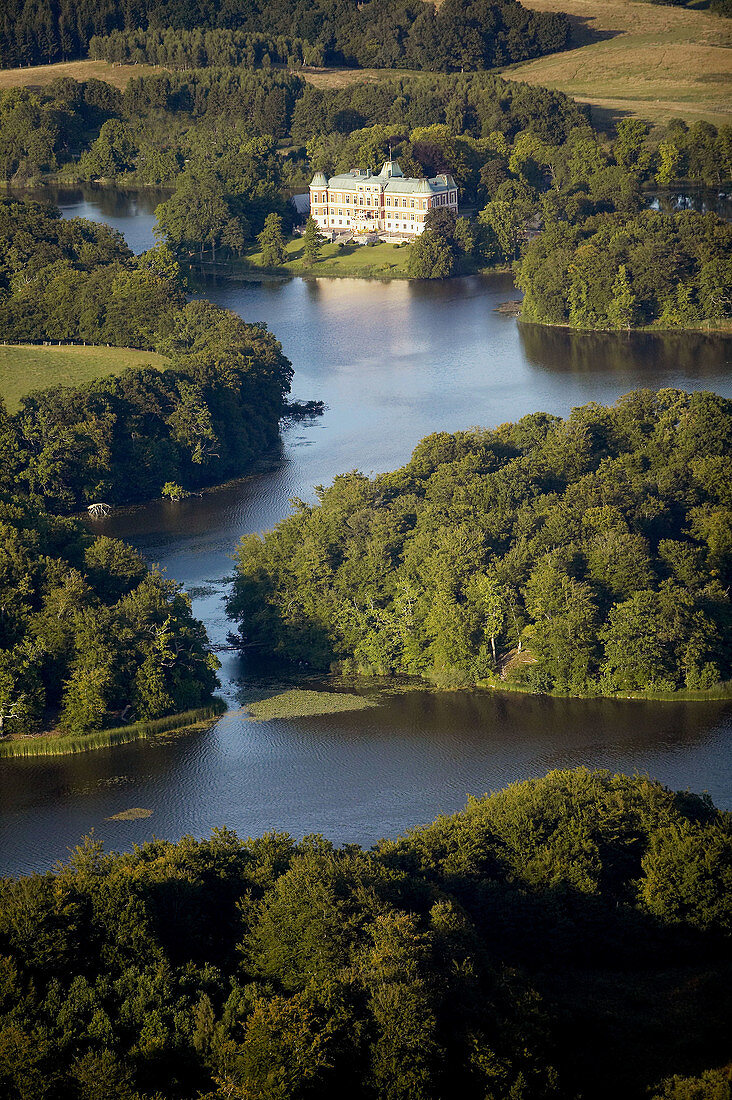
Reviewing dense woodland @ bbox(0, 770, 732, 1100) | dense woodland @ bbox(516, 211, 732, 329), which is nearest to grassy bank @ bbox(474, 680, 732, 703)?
dense woodland @ bbox(0, 770, 732, 1100)

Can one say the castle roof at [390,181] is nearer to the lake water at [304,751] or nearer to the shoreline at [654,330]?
the shoreline at [654,330]

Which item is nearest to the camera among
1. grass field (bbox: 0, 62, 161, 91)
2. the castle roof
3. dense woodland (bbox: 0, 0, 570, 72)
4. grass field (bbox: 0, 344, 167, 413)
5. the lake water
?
the lake water

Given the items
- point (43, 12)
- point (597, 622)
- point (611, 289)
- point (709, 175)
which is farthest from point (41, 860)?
point (43, 12)

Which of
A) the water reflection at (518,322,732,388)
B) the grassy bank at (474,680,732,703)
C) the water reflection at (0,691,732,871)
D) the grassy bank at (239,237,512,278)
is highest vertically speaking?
the grassy bank at (239,237,512,278)

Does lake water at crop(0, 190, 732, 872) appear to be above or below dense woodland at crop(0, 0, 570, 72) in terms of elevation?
below

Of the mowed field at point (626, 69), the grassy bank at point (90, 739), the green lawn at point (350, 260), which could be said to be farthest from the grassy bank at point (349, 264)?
the grassy bank at point (90, 739)

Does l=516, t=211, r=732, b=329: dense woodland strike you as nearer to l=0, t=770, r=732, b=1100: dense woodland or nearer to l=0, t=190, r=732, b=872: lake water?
l=0, t=190, r=732, b=872: lake water

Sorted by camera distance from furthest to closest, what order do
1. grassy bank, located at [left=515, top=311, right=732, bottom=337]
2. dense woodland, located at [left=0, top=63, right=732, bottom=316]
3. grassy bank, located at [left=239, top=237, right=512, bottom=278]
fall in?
grassy bank, located at [left=239, top=237, right=512, bottom=278], dense woodland, located at [left=0, top=63, right=732, bottom=316], grassy bank, located at [left=515, top=311, right=732, bottom=337]
